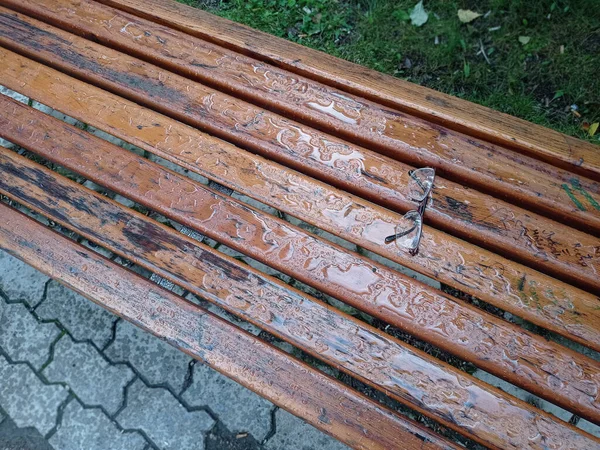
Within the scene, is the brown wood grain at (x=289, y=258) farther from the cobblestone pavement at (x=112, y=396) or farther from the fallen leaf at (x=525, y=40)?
the fallen leaf at (x=525, y=40)

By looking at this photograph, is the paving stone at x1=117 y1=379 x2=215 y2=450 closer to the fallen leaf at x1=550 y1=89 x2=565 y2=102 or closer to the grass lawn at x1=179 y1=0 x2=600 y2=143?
the grass lawn at x1=179 y1=0 x2=600 y2=143


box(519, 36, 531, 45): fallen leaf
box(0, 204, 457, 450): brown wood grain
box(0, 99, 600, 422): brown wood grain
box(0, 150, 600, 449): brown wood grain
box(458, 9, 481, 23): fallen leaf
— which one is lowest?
box(0, 204, 457, 450): brown wood grain

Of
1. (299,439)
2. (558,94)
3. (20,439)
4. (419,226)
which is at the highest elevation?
(558,94)

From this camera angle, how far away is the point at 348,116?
160cm

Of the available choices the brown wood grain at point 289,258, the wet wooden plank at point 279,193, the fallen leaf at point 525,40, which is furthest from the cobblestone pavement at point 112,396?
the fallen leaf at point 525,40

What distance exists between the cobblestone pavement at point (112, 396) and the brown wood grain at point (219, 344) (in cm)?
54

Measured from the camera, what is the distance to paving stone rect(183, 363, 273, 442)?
190 cm

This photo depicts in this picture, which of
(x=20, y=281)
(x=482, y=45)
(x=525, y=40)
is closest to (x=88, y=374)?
(x=20, y=281)

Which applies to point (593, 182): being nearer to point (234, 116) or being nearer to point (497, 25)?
point (234, 116)

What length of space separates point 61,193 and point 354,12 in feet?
5.82

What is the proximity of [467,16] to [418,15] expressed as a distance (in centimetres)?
25

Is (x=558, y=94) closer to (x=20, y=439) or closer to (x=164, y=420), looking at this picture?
(x=164, y=420)

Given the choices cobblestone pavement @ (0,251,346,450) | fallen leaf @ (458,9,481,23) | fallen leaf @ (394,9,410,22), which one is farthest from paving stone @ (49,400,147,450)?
fallen leaf @ (458,9,481,23)

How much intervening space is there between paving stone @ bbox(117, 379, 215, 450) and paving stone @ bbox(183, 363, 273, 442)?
54mm
